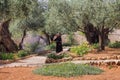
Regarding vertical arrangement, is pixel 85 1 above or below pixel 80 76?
above

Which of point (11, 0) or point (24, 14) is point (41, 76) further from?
point (24, 14)

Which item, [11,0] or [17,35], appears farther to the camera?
[17,35]

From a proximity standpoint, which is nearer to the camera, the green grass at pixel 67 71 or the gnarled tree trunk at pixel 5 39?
the green grass at pixel 67 71

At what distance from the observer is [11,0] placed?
16.1 m

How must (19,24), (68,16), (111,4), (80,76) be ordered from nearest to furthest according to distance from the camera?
(80,76), (111,4), (68,16), (19,24)

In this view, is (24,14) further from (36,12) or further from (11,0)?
(36,12)

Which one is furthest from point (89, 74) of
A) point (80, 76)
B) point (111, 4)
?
point (111, 4)

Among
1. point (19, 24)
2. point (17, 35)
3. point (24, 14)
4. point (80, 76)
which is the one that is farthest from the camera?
point (17, 35)

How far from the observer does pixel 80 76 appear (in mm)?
11258

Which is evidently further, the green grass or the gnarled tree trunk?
the gnarled tree trunk

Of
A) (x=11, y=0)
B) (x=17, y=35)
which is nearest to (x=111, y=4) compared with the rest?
(x=11, y=0)

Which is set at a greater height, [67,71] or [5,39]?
[67,71]

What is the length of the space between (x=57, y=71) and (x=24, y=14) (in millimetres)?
6776

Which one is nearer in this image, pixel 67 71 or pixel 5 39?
pixel 67 71
